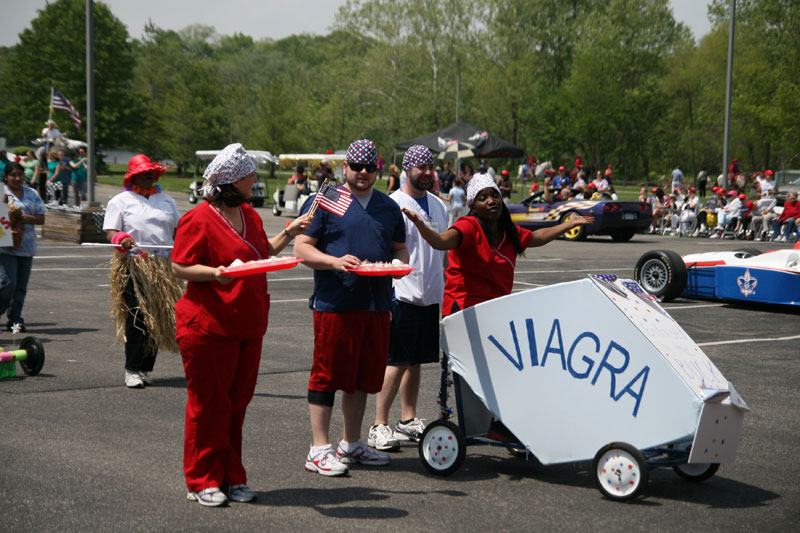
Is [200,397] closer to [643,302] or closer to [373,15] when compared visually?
[643,302]

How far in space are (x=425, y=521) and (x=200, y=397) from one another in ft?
4.44

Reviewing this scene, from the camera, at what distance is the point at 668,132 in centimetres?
7362

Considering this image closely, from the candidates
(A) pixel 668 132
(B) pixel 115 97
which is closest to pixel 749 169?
(A) pixel 668 132

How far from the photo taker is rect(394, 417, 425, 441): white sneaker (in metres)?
6.67

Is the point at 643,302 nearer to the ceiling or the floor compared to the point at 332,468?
nearer to the ceiling

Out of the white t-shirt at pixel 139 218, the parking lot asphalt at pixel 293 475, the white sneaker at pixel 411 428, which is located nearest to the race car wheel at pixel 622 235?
the parking lot asphalt at pixel 293 475

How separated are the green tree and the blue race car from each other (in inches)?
1942

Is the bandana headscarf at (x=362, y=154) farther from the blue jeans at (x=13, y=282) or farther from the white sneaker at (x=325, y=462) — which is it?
the blue jeans at (x=13, y=282)

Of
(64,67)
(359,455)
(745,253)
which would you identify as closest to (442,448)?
(359,455)

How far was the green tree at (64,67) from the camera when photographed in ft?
224

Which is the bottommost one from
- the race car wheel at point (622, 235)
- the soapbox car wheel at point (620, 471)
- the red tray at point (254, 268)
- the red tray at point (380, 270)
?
the soapbox car wheel at point (620, 471)

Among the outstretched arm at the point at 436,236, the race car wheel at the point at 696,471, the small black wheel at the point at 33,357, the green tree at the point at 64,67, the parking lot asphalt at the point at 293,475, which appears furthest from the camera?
the green tree at the point at 64,67

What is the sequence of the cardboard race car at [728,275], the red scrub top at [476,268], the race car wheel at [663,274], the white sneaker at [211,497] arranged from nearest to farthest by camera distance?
the white sneaker at [211,497] → the red scrub top at [476,268] → the cardboard race car at [728,275] → the race car wheel at [663,274]

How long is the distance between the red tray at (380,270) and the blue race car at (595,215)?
20.0 meters
